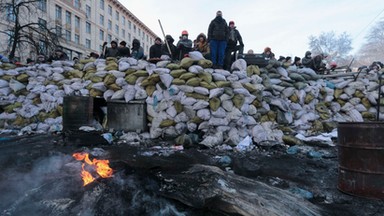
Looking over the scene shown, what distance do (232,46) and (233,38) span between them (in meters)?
0.26

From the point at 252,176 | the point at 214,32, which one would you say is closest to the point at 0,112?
the point at 214,32

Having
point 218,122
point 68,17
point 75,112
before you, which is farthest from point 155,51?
point 68,17

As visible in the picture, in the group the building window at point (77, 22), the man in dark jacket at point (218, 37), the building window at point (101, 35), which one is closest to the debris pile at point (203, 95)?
the man in dark jacket at point (218, 37)

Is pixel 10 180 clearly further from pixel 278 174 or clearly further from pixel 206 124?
pixel 206 124

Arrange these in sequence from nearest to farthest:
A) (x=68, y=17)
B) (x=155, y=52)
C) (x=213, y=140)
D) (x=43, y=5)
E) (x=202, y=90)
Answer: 1. (x=213, y=140)
2. (x=202, y=90)
3. (x=155, y=52)
4. (x=43, y=5)
5. (x=68, y=17)

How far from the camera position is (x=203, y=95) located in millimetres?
5984

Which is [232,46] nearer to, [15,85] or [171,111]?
[171,111]

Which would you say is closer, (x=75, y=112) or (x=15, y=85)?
(x=75, y=112)

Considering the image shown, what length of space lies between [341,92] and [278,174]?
491 cm

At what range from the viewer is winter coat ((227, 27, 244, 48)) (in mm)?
7266

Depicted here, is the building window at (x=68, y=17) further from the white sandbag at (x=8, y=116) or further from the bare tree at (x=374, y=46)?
the bare tree at (x=374, y=46)

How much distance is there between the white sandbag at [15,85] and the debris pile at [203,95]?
0.10 ft

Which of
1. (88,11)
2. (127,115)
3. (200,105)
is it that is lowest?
(127,115)

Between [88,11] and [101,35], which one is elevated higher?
[88,11]
